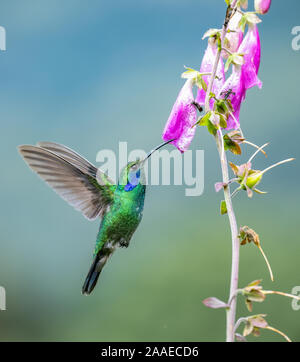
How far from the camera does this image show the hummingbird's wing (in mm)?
1142

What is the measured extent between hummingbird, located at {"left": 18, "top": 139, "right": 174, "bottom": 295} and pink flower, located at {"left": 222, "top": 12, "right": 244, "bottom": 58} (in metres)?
0.30

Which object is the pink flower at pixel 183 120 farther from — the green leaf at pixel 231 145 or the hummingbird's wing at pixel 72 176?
the hummingbird's wing at pixel 72 176

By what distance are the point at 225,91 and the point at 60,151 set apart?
41cm

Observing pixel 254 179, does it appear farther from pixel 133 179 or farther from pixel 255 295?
pixel 133 179

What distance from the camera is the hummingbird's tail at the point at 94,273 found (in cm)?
122

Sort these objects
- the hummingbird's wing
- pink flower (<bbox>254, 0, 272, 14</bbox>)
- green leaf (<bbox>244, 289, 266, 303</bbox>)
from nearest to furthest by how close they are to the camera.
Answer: green leaf (<bbox>244, 289, 266, 303</bbox>) → pink flower (<bbox>254, 0, 272, 14</bbox>) → the hummingbird's wing

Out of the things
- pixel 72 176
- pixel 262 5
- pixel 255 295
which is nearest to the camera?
pixel 255 295

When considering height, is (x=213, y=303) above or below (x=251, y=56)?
below

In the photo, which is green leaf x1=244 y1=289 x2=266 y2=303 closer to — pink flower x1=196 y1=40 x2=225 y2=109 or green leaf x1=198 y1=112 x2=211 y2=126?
green leaf x1=198 y1=112 x2=211 y2=126

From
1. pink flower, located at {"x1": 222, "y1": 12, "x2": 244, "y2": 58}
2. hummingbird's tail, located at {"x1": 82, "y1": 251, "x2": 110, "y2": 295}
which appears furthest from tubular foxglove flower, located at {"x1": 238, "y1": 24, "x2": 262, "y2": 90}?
hummingbird's tail, located at {"x1": 82, "y1": 251, "x2": 110, "y2": 295}

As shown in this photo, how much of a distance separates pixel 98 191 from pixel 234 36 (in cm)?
51

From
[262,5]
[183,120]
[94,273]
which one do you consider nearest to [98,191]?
[94,273]

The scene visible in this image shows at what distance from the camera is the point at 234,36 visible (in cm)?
97
